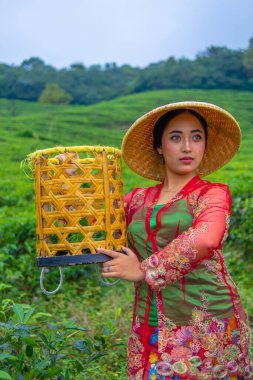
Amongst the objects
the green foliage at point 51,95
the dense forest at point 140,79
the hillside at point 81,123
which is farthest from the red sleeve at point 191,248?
the dense forest at point 140,79

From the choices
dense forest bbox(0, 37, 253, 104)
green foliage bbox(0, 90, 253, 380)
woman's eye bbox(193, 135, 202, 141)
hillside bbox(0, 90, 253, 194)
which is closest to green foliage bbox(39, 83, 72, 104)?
dense forest bbox(0, 37, 253, 104)

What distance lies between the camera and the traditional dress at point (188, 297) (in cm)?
149

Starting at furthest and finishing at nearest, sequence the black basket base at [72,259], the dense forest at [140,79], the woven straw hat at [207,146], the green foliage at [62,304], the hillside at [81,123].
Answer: the dense forest at [140,79] < the hillside at [81,123] < the green foliage at [62,304] < the woven straw hat at [207,146] < the black basket base at [72,259]

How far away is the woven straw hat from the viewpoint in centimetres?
169

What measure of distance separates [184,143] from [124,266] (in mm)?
397

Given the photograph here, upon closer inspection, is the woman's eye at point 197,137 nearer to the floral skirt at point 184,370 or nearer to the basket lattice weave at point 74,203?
the basket lattice weave at point 74,203

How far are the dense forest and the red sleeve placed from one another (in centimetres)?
3410

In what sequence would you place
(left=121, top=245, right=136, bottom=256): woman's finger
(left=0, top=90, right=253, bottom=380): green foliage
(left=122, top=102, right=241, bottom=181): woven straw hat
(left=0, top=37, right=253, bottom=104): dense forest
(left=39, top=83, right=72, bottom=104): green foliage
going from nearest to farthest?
(left=121, top=245, right=136, bottom=256): woman's finger, (left=122, top=102, right=241, bottom=181): woven straw hat, (left=0, top=90, right=253, bottom=380): green foliage, (left=39, top=83, right=72, bottom=104): green foliage, (left=0, top=37, right=253, bottom=104): dense forest

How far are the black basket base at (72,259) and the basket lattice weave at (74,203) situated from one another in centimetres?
2

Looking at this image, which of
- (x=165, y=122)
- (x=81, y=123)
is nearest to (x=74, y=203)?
(x=165, y=122)

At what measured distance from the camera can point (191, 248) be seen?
1.46 m

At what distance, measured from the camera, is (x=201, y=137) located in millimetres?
1690

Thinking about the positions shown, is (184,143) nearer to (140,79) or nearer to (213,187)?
(213,187)

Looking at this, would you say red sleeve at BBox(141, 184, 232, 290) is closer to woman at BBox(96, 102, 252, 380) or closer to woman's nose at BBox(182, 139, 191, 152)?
woman at BBox(96, 102, 252, 380)
